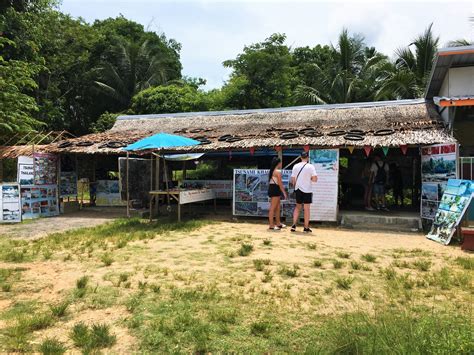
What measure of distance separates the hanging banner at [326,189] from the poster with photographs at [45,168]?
7.92 metres

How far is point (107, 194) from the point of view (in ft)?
43.9

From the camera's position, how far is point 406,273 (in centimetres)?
493

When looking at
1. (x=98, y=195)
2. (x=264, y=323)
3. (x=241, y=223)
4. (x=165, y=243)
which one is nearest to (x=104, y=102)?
(x=98, y=195)

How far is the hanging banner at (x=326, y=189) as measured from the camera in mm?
9203

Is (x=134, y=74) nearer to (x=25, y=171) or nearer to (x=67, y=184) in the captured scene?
(x=67, y=184)

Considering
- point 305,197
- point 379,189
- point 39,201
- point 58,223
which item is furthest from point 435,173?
point 39,201

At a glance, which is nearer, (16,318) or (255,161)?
(16,318)

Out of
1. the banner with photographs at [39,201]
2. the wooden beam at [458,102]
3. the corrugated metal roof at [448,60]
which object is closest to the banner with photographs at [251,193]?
the wooden beam at [458,102]

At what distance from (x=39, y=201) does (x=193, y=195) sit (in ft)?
15.6

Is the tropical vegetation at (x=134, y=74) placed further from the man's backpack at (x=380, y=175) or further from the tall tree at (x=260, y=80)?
the man's backpack at (x=380, y=175)

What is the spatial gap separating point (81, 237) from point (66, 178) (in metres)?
5.70

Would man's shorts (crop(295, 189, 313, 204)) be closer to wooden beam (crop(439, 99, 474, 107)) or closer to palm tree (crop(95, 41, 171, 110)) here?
wooden beam (crop(439, 99, 474, 107))

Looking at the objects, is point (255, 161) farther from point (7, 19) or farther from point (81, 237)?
point (7, 19)

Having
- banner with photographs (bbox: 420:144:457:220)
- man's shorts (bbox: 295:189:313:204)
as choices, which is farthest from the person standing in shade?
man's shorts (bbox: 295:189:313:204)
